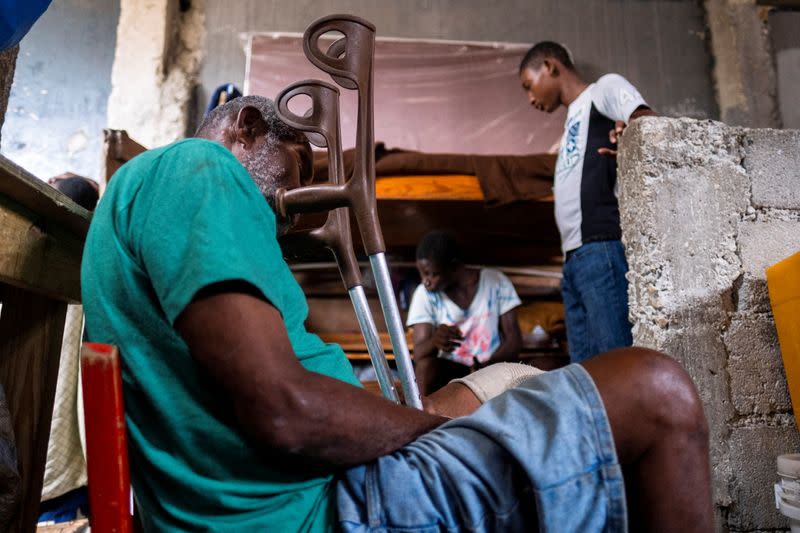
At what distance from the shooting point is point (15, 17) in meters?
0.88

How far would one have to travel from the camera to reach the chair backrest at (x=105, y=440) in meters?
0.65

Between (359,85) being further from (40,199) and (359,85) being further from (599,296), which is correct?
(599,296)

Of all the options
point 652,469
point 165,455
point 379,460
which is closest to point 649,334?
point 652,469

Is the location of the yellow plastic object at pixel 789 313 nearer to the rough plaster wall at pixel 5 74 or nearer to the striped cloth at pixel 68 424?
the rough plaster wall at pixel 5 74

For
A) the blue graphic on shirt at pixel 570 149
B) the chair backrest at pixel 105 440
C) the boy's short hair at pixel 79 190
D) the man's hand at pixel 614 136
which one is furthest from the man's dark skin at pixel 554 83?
the chair backrest at pixel 105 440

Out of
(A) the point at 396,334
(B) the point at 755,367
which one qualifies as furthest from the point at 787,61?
(A) the point at 396,334

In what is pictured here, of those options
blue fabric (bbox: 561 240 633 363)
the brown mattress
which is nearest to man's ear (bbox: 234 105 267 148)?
blue fabric (bbox: 561 240 633 363)

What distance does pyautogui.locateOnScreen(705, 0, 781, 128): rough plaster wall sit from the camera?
4578 millimetres

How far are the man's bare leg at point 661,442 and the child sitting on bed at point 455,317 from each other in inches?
101

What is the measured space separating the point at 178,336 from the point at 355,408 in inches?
8.8

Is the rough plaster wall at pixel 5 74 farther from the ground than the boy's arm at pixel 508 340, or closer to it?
farther from the ground

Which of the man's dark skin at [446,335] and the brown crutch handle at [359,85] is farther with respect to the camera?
the man's dark skin at [446,335]

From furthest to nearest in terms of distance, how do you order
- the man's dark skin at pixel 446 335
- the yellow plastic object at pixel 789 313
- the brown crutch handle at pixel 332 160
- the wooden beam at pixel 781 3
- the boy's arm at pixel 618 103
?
the wooden beam at pixel 781 3 < the man's dark skin at pixel 446 335 < the boy's arm at pixel 618 103 < the yellow plastic object at pixel 789 313 < the brown crutch handle at pixel 332 160

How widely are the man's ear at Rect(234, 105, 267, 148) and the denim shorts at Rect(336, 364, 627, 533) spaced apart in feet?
2.04
